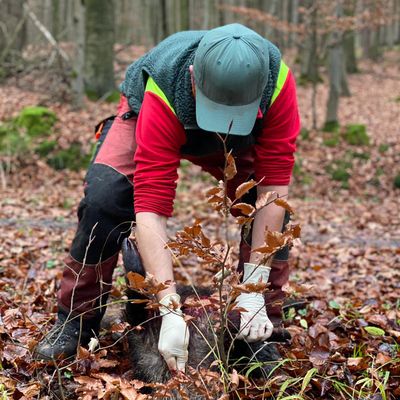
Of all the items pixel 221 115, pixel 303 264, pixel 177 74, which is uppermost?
pixel 177 74

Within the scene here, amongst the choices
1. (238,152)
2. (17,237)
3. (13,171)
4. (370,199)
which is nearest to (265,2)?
(370,199)

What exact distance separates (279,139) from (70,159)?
7.08 meters

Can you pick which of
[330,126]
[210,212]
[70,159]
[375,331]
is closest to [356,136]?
[330,126]

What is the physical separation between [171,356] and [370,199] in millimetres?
8487

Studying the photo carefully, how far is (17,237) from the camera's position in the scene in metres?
5.83

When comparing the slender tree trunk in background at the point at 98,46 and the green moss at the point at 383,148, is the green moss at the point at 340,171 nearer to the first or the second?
the green moss at the point at 383,148

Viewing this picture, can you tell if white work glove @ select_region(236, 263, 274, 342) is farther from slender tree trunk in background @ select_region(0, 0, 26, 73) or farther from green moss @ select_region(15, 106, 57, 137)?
slender tree trunk in background @ select_region(0, 0, 26, 73)

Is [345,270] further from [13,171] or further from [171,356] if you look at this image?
[13,171]

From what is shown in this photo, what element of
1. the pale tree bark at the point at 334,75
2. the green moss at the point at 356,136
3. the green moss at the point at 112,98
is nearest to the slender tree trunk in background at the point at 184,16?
the green moss at the point at 112,98

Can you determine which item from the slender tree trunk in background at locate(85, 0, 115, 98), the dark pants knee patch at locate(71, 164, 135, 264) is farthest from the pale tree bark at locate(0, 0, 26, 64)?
the dark pants knee patch at locate(71, 164, 135, 264)

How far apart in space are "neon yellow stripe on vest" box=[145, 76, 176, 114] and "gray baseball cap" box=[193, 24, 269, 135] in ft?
0.83

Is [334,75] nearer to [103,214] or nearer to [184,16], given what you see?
[184,16]

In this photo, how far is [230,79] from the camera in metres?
2.44

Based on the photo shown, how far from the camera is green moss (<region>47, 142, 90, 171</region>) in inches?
374
